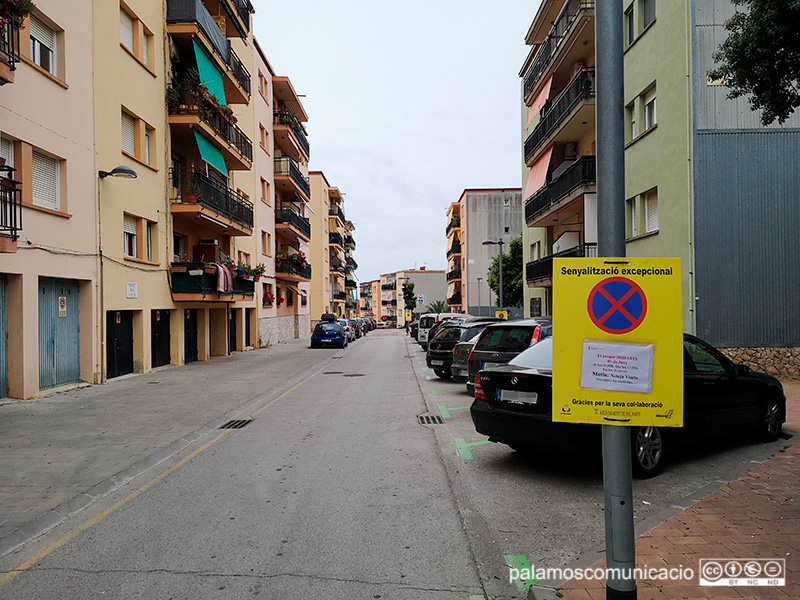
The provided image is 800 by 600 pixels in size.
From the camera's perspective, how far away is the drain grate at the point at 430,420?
9.94 meters

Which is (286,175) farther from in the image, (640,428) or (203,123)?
(640,428)

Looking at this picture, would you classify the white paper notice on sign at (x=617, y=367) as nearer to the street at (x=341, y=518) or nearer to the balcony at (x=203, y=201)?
the street at (x=341, y=518)

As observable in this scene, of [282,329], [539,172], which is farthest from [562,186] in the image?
[282,329]

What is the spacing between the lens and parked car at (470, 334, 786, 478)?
6.23 m

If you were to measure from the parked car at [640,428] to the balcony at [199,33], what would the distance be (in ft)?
60.4

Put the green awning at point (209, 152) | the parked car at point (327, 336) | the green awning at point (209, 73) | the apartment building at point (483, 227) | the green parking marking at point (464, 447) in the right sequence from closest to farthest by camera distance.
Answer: the green parking marking at point (464, 447) → the green awning at point (209, 73) → the green awning at point (209, 152) → the parked car at point (327, 336) → the apartment building at point (483, 227)

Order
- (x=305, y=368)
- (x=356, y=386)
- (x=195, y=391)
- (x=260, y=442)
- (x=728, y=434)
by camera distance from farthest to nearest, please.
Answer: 1. (x=305, y=368)
2. (x=356, y=386)
3. (x=195, y=391)
4. (x=260, y=442)
5. (x=728, y=434)

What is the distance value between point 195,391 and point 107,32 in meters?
9.78

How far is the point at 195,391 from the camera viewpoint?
1407 centimetres

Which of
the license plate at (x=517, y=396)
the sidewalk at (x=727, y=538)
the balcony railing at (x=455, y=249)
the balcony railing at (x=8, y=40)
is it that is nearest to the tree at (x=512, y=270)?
the balcony railing at (x=455, y=249)

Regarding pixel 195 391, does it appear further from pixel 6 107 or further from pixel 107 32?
pixel 107 32

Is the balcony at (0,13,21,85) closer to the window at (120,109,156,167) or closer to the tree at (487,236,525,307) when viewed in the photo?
the window at (120,109,156,167)

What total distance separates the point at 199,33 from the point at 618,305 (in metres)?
21.3

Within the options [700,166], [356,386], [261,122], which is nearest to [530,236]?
[261,122]
